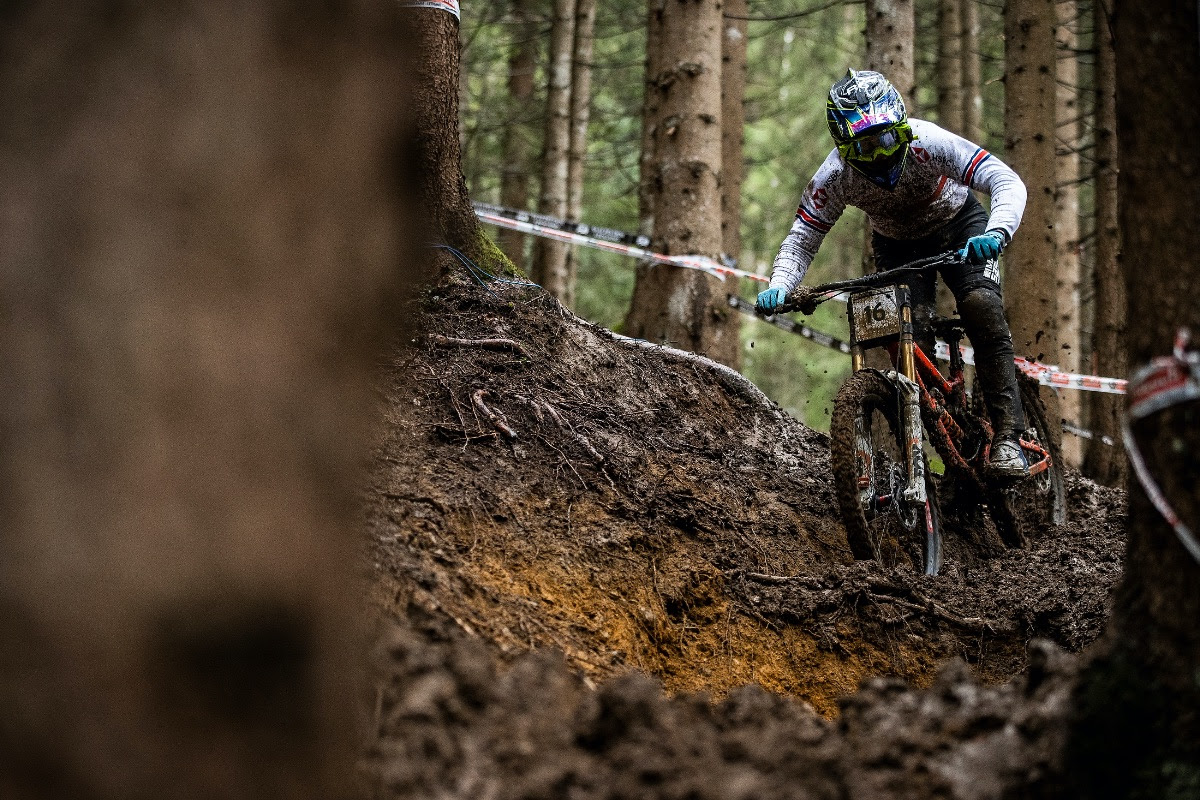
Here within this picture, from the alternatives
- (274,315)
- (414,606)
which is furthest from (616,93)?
(274,315)

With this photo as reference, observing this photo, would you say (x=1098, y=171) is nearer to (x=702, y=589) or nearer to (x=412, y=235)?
(x=702, y=589)

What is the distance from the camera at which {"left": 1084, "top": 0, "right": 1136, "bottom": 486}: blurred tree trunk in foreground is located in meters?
9.84

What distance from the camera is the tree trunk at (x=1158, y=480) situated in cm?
221

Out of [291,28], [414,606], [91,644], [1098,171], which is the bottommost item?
[414,606]

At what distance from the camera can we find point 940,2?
13.5m

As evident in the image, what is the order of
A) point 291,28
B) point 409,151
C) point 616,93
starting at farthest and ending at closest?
point 616,93 < point 409,151 < point 291,28

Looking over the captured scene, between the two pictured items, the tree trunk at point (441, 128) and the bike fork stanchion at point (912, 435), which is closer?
the bike fork stanchion at point (912, 435)

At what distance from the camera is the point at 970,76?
46.6 ft

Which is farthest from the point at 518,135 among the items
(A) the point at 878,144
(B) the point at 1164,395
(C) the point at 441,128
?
(B) the point at 1164,395

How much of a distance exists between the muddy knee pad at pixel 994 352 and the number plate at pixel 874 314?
64cm

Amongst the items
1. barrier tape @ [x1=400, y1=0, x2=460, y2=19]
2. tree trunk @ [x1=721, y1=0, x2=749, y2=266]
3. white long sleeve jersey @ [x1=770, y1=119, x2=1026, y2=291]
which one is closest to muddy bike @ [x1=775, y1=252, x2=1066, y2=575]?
white long sleeve jersey @ [x1=770, y1=119, x2=1026, y2=291]

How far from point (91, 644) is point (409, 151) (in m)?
0.81

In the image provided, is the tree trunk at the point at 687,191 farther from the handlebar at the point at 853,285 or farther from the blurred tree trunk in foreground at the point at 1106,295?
the blurred tree trunk in foreground at the point at 1106,295

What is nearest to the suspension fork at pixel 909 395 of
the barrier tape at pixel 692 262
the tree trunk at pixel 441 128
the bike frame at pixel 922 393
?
the bike frame at pixel 922 393
